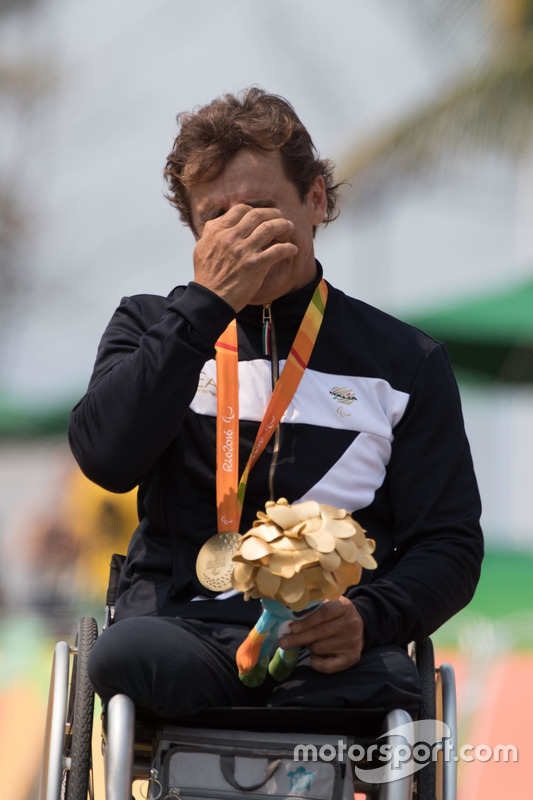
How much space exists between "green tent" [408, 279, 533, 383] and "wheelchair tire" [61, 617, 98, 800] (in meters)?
8.46

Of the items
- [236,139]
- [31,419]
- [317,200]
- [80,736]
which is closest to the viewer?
[80,736]

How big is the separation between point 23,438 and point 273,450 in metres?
8.35

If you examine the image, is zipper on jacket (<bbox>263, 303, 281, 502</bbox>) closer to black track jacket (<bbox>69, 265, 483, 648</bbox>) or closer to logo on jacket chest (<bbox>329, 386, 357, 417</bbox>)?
black track jacket (<bbox>69, 265, 483, 648</bbox>)

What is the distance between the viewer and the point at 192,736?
87.4 inches

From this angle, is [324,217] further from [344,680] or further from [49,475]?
[49,475]

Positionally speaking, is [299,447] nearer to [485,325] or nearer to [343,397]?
[343,397]

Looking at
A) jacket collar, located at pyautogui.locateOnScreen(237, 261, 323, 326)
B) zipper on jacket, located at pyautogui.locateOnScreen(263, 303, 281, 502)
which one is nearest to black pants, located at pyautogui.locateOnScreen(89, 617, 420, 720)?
zipper on jacket, located at pyautogui.locateOnScreen(263, 303, 281, 502)

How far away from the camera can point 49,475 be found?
13.8 m

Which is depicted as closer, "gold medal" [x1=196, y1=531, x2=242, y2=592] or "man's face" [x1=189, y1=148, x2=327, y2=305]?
"gold medal" [x1=196, y1=531, x2=242, y2=592]

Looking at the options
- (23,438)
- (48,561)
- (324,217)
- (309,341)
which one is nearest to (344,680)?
(309,341)

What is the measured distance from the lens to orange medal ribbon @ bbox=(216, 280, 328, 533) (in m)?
2.49

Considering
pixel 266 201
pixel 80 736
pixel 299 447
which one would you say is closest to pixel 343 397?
pixel 299 447

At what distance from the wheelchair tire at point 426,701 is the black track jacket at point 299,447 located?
0.29 feet

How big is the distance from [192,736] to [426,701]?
1.63ft
